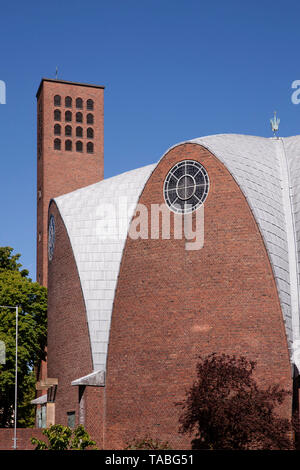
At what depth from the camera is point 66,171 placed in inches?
2697

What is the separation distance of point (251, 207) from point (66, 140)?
130 feet

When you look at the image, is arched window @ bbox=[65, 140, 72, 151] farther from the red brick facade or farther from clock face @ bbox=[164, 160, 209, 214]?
clock face @ bbox=[164, 160, 209, 214]

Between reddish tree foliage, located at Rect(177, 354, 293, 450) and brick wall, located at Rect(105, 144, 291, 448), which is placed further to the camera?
brick wall, located at Rect(105, 144, 291, 448)

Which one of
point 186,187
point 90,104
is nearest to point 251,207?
point 186,187

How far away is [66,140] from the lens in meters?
70.1

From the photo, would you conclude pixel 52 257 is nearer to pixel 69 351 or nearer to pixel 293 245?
pixel 69 351

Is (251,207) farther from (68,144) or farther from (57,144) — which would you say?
(68,144)

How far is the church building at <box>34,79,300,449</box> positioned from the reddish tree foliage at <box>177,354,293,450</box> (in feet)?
5.31

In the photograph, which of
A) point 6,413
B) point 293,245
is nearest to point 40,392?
point 6,413

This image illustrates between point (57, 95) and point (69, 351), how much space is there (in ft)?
122

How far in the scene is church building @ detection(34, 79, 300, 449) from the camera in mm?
32750

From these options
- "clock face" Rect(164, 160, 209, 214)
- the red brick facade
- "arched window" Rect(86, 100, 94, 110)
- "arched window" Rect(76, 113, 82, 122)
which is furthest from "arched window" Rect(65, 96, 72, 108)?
"clock face" Rect(164, 160, 209, 214)

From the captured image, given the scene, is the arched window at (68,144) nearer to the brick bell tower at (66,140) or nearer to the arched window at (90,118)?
the brick bell tower at (66,140)
